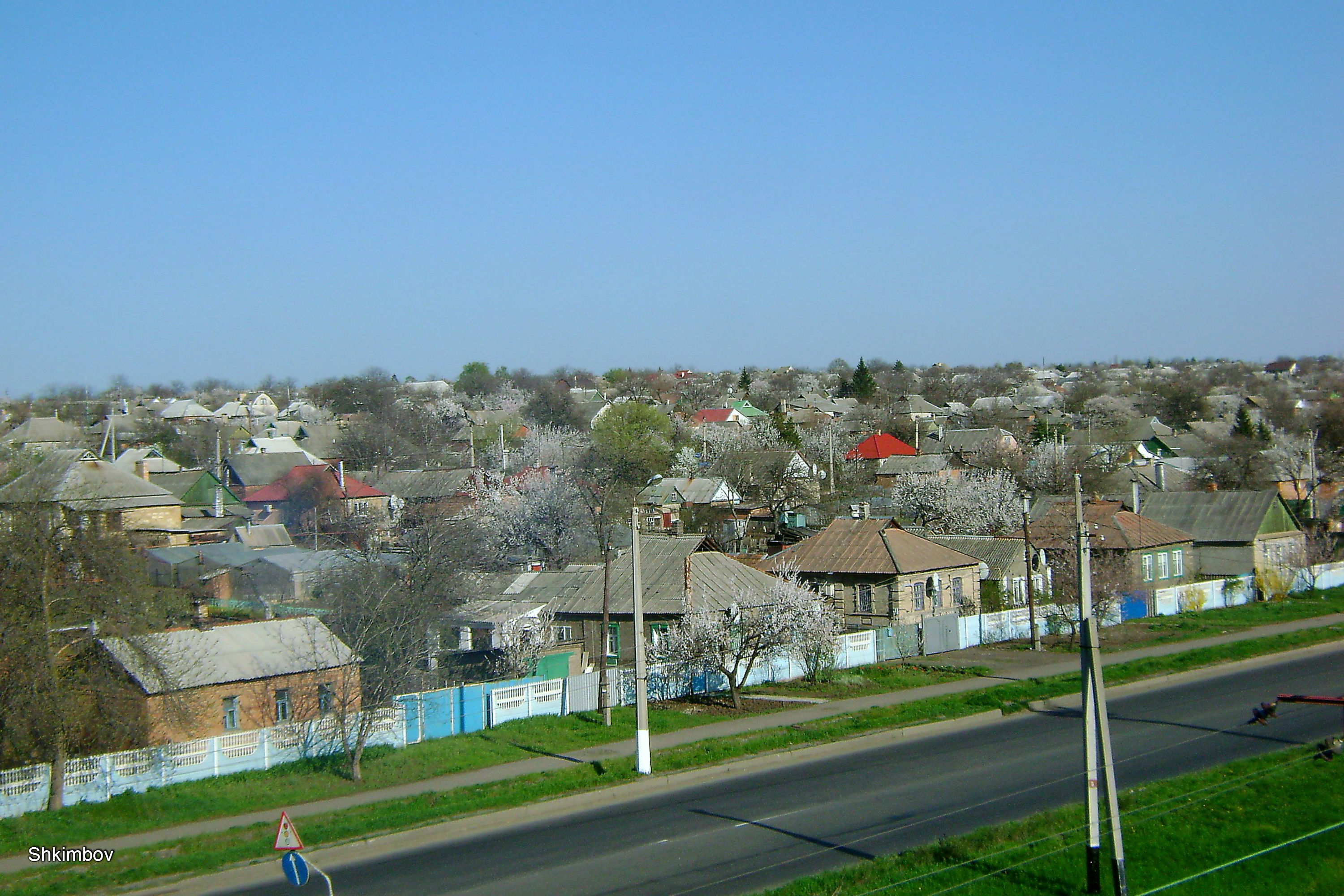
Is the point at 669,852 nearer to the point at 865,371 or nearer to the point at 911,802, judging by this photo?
the point at 911,802

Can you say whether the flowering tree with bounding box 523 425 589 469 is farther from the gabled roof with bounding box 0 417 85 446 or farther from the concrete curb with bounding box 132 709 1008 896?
the concrete curb with bounding box 132 709 1008 896

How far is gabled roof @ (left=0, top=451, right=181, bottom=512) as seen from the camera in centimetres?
2295

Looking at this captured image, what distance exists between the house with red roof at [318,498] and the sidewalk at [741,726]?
40.3 m

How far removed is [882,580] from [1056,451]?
1603 inches

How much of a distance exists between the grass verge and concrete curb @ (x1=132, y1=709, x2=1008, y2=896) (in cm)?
21

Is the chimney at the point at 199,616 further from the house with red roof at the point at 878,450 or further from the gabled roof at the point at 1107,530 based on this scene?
the house with red roof at the point at 878,450

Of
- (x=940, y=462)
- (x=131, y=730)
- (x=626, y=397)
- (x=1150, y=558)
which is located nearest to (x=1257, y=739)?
(x=131, y=730)

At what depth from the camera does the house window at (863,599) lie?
37812mm

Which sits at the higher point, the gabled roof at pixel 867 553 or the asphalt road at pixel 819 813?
the gabled roof at pixel 867 553

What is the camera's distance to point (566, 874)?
46.7 feet

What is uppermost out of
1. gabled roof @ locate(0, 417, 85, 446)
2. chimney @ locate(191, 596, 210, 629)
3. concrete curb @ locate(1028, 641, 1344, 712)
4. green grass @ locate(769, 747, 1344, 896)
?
gabled roof @ locate(0, 417, 85, 446)

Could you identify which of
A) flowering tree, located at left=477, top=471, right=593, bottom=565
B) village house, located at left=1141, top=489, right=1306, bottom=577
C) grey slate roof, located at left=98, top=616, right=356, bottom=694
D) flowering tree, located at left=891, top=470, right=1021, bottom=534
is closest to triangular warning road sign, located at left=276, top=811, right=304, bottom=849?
grey slate roof, located at left=98, top=616, right=356, bottom=694

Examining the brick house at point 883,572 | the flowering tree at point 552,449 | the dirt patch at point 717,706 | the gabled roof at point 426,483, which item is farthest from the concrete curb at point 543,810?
the flowering tree at point 552,449

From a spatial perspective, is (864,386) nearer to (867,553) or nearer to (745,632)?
(867,553)
